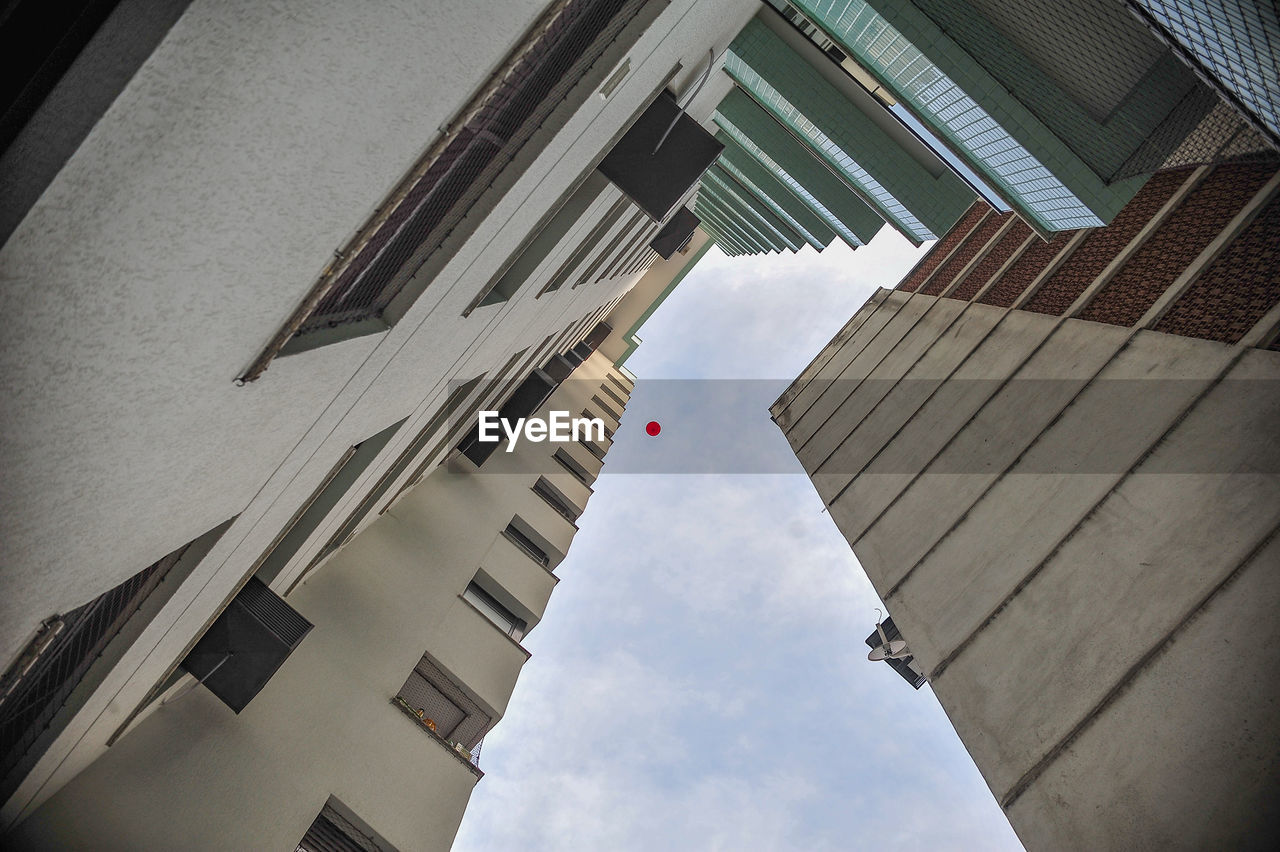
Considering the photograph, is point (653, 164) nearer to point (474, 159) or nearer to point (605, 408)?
point (474, 159)

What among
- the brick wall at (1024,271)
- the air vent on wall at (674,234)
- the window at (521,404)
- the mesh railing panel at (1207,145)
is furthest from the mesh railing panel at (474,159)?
the window at (521,404)

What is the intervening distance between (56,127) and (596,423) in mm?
23120

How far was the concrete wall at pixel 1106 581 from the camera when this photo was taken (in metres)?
A: 4.14

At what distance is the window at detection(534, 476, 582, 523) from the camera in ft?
55.1

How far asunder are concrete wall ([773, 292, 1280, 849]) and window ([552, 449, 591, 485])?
12.4 meters

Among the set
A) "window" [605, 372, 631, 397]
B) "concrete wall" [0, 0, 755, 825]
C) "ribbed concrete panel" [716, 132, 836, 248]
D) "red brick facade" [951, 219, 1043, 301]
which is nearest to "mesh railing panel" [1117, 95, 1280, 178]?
"red brick facade" [951, 219, 1043, 301]

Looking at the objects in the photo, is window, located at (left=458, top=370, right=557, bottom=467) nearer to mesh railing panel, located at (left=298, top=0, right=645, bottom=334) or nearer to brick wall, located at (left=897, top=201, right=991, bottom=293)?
mesh railing panel, located at (left=298, top=0, right=645, bottom=334)

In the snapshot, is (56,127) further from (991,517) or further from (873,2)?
(873,2)

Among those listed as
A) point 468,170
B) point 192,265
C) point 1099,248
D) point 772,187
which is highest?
point 772,187

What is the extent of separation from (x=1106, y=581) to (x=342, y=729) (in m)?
7.04

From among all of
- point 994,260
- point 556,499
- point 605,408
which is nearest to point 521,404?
point 556,499

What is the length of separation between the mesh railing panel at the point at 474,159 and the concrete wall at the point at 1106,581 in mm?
5002

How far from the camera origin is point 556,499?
17.6 metres

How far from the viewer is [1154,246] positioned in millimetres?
7695
